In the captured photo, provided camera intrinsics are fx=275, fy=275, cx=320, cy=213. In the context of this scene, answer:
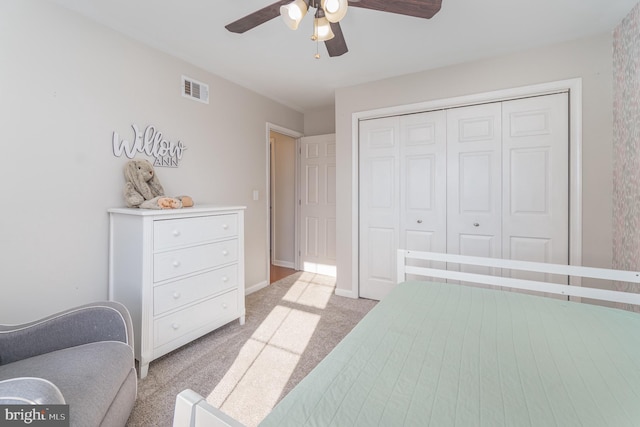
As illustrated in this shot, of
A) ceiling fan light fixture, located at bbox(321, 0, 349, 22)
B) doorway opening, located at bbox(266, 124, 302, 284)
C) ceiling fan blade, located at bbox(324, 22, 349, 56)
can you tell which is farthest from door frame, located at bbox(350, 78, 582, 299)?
doorway opening, located at bbox(266, 124, 302, 284)

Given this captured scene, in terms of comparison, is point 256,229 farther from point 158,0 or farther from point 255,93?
point 158,0

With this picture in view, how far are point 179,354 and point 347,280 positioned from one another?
184cm

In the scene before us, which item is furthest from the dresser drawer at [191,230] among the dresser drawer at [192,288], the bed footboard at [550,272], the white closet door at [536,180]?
the white closet door at [536,180]

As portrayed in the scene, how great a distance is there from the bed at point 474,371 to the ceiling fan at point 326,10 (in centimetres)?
140

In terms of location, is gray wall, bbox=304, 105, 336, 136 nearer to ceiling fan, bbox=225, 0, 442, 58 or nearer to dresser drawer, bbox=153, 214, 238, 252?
dresser drawer, bbox=153, 214, 238, 252

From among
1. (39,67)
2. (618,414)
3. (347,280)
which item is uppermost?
(39,67)

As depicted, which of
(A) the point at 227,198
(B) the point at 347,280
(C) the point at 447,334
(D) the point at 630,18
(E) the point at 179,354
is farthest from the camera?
(B) the point at 347,280

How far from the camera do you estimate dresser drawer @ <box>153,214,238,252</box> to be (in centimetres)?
186

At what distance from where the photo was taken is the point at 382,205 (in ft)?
10.0

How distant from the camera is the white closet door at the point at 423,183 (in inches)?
108

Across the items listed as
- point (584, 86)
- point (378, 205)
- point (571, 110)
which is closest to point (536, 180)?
point (571, 110)

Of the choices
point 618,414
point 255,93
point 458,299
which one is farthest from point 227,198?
point 618,414

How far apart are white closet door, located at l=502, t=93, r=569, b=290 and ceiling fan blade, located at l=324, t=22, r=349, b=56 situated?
67.0 inches

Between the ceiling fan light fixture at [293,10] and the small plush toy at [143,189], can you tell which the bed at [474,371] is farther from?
the small plush toy at [143,189]
